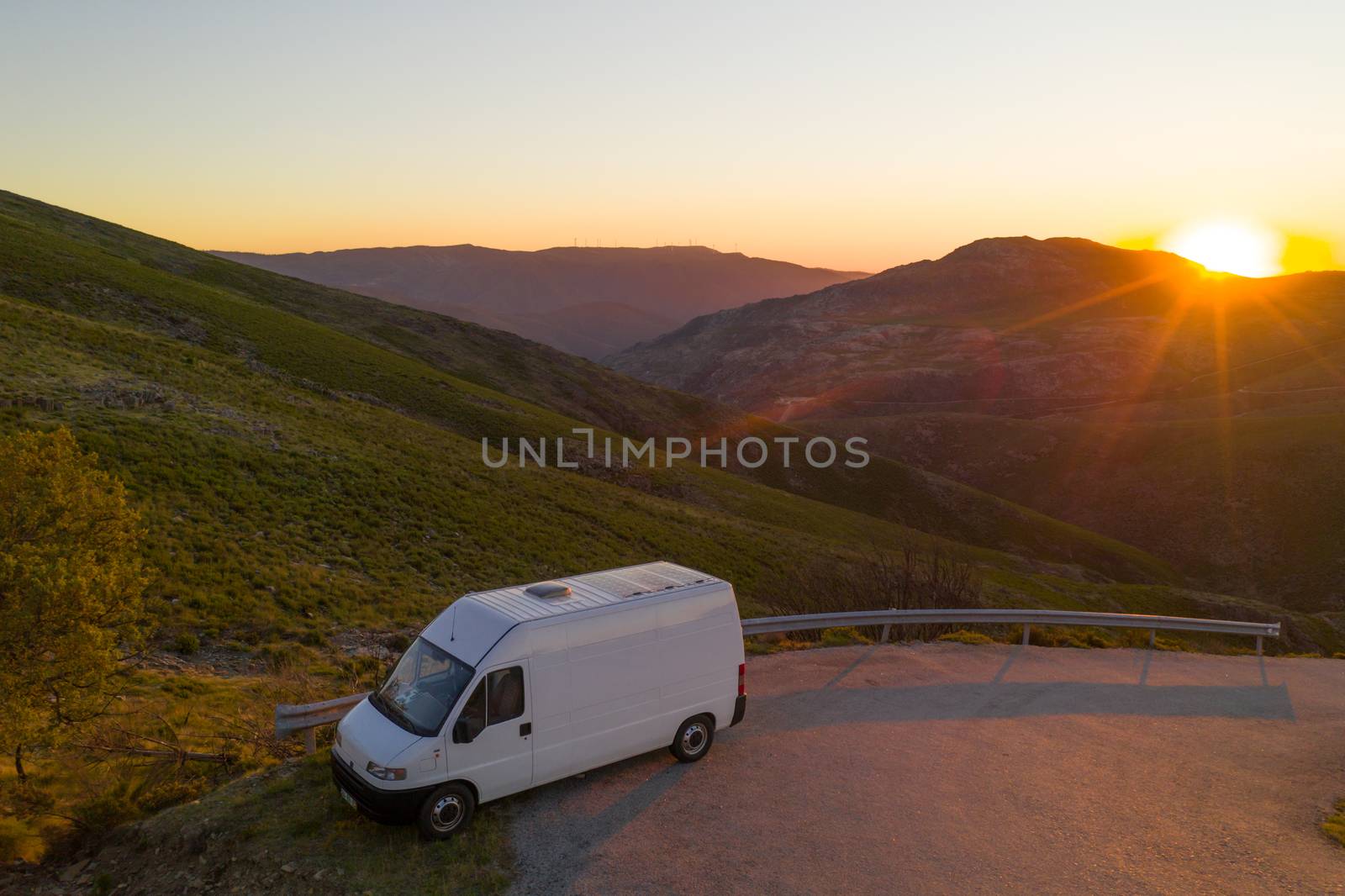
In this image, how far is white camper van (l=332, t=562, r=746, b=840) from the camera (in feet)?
29.0

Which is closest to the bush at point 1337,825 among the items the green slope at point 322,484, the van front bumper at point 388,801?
the van front bumper at point 388,801

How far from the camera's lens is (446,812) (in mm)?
8953

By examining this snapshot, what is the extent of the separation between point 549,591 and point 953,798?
6.29 metres

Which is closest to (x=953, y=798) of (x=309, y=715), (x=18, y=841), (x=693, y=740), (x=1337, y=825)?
(x=693, y=740)

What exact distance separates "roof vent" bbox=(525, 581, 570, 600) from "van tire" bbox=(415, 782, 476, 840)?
2.57 meters

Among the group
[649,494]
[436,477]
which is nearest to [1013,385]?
[649,494]

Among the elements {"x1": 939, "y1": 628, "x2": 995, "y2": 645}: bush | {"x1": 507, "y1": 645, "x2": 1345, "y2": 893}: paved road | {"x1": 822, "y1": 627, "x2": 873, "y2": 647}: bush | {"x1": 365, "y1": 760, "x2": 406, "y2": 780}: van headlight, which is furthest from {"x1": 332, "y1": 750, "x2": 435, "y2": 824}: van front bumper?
{"x1": 939, "y1": 628, "x2": 995, "y2": 645}: bush

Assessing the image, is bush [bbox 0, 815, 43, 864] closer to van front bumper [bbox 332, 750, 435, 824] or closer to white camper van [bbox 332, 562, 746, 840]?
white camper van [bbox 332, 562, 746, 840]

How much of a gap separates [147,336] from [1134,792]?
43.8 m

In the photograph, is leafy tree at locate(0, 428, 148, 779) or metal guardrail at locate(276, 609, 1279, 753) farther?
metal guardrail at locate(276, 609, 1279, 753)

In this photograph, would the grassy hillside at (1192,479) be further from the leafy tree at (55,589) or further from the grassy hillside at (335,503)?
the leafy tree at (55,589)

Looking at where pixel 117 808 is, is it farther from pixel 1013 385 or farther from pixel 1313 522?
pixel 1013 385

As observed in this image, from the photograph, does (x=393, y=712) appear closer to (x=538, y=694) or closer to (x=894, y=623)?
(x=538, y=694)

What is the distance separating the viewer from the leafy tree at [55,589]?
8680mm
